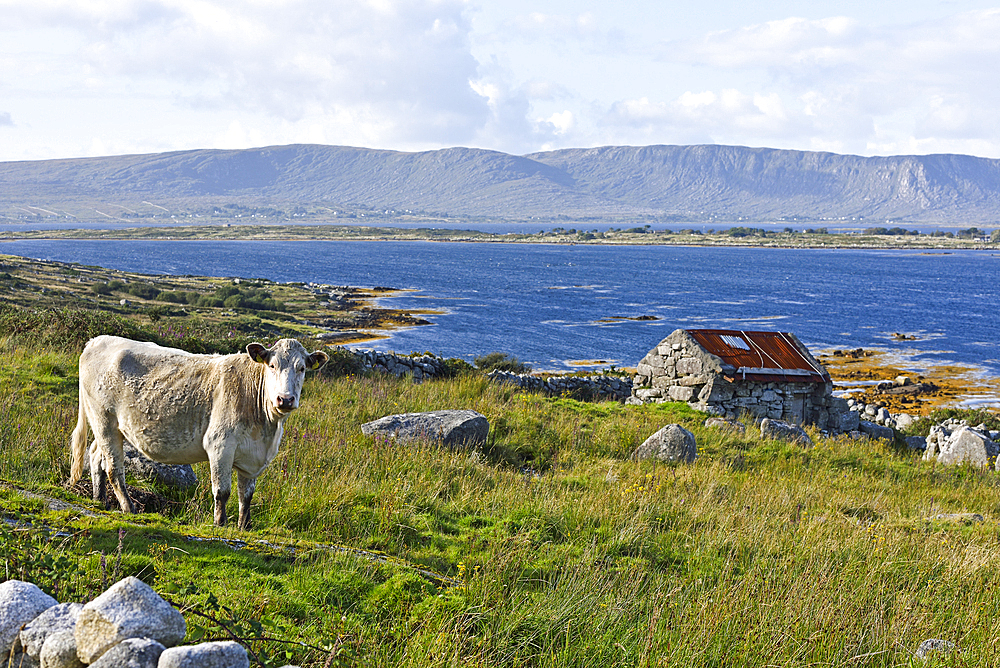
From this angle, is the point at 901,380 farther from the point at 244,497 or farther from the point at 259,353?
the point at 259,353

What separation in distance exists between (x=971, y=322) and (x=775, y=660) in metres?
82.7

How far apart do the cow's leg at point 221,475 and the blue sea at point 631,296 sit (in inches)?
1457

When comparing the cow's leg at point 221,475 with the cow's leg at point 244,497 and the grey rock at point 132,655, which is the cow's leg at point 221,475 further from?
the grey rock at point 132,655

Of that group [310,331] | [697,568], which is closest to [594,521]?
[697,568]

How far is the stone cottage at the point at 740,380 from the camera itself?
69.9ft

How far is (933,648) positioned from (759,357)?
58.0 ft

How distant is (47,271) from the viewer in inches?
2119

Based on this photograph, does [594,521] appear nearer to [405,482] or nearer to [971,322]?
[405,482]

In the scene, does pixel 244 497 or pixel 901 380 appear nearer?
pixel 244 497

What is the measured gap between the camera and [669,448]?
12.5 meters

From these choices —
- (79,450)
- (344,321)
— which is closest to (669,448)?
(79,450)

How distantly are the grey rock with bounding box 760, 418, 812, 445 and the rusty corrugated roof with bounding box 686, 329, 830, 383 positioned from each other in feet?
14.2

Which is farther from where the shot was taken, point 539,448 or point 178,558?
point 539,448

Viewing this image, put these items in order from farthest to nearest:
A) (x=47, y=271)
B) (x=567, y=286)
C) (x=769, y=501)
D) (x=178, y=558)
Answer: (x=567, y=286), (x=47, y=271), (x=769, y=501), (x=178, y=558)
